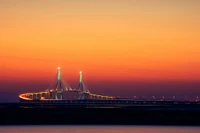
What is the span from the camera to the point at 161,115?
66.3 m

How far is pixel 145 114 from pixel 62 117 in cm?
764
